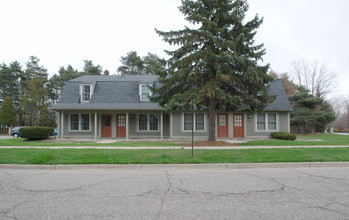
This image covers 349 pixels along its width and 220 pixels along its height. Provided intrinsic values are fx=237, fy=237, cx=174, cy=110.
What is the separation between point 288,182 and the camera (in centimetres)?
589

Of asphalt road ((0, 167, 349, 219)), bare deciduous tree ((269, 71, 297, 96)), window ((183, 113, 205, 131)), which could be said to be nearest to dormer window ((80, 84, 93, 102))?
window ((183, 113, 205, 131))

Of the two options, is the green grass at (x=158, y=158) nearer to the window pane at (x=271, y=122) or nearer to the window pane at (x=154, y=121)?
Result: the window pane at (x=271, y=122)

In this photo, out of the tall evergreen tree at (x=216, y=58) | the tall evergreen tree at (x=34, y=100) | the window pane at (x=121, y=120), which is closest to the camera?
the tall evergreen tree at (x=216, y=58)

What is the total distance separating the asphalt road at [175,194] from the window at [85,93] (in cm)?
1323

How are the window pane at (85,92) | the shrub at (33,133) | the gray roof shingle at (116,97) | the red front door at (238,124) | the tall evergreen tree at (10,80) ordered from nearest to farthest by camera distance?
the shrub at (33,133), the gray roof shingle at (116,97), the red front door at (238,124), the window pane at (85,92), the tall evergreen tree at (10,80)

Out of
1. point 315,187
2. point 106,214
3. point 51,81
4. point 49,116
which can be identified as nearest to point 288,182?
point 315,187

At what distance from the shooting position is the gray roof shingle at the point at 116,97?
18.6 meters

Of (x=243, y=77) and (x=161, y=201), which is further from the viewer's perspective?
(x=243, y=77)

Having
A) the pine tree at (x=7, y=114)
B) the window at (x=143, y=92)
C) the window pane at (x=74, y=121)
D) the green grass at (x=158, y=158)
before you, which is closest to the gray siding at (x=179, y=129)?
the window at (x=143, y=92)

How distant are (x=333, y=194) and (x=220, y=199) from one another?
239 cm

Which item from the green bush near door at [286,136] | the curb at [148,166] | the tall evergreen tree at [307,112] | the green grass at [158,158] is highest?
the tall evergreen tree at [307,112]

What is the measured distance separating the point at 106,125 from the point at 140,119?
2.91 m

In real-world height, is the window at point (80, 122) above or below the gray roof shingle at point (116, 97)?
below

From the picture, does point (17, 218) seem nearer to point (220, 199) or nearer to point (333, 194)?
point (220, 199)
